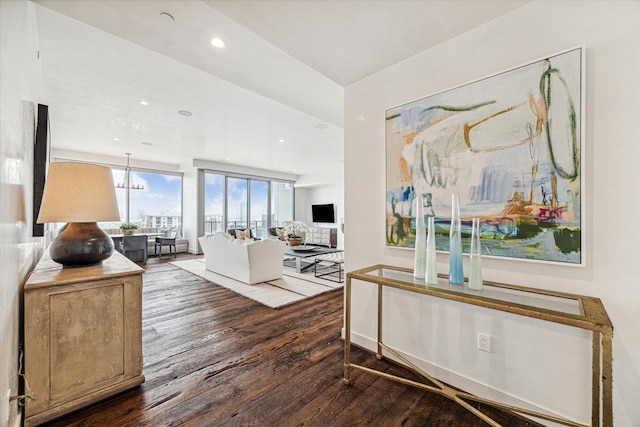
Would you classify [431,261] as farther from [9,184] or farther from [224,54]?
[224,54]

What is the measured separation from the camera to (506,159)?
5.36ft

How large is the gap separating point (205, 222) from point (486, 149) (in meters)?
7.75

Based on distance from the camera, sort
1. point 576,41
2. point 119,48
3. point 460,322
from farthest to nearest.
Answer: point 119,48, point 460,322, point 576,41

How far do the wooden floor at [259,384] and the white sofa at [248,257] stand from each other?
1228 mm

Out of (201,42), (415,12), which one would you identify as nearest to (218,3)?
(201,42)

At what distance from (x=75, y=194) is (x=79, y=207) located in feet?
0.28

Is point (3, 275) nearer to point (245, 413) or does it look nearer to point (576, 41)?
point (245, 413)

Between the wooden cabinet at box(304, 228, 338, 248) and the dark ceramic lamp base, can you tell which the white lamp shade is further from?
the wooden cabinet at box(304, 228, 338, 248)

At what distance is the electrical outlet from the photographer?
1.71m

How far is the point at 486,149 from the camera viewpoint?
171 cm

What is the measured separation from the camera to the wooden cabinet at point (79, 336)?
149 centimetres

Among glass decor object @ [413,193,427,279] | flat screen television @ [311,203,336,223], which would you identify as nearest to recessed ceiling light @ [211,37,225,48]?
glass decor object @ [413,193,427,279]

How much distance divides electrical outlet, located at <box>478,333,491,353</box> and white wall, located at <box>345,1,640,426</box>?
0.04 m

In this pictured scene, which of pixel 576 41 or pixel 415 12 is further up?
pixel 415 12
